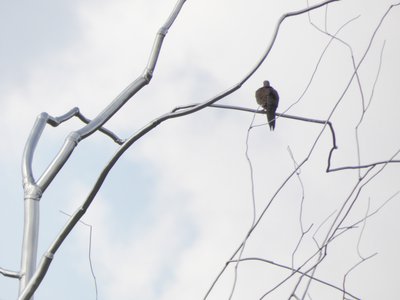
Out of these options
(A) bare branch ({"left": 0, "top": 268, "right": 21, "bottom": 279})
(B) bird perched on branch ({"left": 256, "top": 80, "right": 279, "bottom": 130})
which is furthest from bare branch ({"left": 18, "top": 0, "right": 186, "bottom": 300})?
(B) bird perched on branch ({"left": 256, "top": 80, "right": 279, "bottom": 130})

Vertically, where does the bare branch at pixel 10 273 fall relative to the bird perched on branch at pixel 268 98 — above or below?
below

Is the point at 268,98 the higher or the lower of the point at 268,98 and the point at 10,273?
the higher

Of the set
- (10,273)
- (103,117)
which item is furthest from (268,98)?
(10,273)

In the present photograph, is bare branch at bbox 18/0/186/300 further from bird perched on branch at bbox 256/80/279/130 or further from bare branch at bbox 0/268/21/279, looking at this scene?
bird perched on branch at bbox 256/80/279/130

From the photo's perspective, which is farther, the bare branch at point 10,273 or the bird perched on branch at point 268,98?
the bird perched on branch at point 268,98

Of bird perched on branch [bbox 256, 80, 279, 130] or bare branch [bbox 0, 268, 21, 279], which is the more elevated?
bird perched on branch [bbox 256, 80, 279, 130]

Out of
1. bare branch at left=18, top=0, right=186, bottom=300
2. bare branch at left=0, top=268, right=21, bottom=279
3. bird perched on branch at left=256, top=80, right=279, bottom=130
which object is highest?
bird perched on branch at left=256, top=80, right=279, bottom=130

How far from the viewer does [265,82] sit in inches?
440

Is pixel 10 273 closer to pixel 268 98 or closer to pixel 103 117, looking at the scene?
pixel 103 117

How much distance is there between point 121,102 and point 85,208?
15.0 inches

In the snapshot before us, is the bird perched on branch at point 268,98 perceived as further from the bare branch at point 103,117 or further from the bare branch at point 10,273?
the bare branch at point 10,273

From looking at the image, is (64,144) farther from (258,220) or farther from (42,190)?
(258,220)

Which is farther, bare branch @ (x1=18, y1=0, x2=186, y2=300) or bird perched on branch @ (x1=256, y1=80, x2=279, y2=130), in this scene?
bird perched on branch @ (x1=256, y1=80, x2=279, y2=130)

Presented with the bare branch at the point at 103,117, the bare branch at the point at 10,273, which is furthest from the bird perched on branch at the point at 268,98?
the bare branch at the point at 10,273
